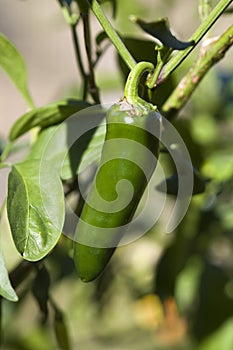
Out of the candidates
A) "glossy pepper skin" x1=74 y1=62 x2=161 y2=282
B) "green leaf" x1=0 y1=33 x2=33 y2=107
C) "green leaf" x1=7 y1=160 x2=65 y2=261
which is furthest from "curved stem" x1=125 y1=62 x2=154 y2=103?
"green leaf" x1=0 y1=33 x2=33 y2=107

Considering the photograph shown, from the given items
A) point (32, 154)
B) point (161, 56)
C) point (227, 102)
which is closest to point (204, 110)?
point (227, 102)

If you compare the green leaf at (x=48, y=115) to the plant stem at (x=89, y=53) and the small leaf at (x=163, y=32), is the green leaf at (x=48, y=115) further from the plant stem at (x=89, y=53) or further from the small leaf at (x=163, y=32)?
the small leaf at (x=163, y=32)

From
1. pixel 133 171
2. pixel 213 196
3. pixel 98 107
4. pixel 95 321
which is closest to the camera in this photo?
pixel 133 171

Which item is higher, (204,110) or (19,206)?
(19,206)

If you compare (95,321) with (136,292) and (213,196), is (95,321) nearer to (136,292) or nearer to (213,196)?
(136,292)

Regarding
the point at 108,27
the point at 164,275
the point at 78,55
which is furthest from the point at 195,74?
the point at 164,275

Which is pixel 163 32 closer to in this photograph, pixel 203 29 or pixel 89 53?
pixel 203 29
